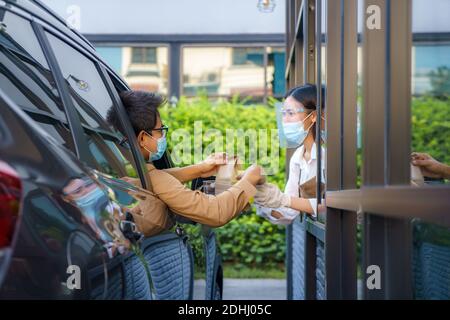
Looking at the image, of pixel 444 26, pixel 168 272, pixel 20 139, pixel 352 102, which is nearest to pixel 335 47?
pixel 352 102

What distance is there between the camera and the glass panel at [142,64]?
9461 mm

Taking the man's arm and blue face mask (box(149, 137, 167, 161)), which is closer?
blue face mask (box(149, 137, 167, 161))

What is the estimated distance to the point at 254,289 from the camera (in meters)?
7.95

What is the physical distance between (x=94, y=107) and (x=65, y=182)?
0.98 m

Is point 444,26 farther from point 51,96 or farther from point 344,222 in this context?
point 344,222

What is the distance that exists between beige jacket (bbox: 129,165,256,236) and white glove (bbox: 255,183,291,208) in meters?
0.24

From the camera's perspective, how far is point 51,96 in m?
2.05

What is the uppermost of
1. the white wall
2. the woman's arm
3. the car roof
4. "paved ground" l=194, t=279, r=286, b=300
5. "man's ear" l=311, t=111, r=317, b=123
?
the white wall

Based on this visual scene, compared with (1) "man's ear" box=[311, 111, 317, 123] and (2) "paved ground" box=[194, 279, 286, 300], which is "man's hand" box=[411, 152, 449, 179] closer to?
(1) "man's ear" box=[311, 111, 317, 123]

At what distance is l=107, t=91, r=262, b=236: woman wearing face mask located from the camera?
2.79 meters

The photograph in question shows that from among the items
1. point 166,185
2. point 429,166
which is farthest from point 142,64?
point 429,166

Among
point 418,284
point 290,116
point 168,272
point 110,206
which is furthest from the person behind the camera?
point 290,116

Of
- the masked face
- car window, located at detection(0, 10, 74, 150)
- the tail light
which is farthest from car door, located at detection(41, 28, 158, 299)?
the tail light
